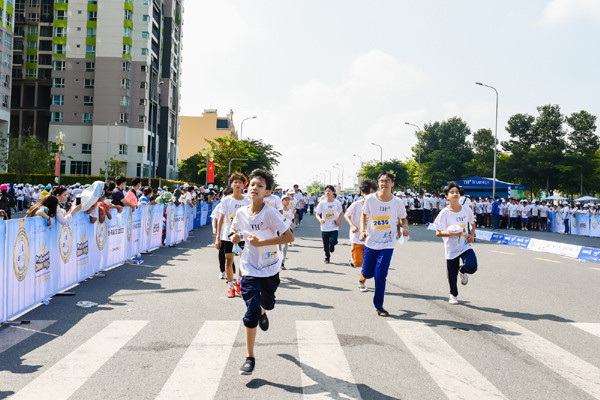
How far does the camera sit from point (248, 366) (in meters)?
4.80

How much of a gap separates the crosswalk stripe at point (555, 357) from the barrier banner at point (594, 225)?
85.4 feet

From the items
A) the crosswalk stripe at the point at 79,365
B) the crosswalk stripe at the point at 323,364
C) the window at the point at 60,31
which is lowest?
the crosswalk stripe at the point at 79,365

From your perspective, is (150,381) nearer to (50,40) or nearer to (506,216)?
(506,216)

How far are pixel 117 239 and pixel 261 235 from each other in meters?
7.58

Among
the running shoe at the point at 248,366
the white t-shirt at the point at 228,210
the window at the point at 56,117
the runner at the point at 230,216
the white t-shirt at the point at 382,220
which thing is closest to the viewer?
the running shoe at the point at 248,366

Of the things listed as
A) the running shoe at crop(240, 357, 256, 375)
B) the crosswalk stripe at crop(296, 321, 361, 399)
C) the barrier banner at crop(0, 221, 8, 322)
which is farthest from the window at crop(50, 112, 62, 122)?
the running shoe at crop(240, 357, 256, 375)

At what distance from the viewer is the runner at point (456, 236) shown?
8398 mm

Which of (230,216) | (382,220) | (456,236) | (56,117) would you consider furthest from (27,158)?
(456,236)

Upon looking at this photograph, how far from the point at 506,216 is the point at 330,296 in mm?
28113

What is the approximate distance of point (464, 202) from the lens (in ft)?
28.9

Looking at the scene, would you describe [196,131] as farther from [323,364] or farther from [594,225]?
[323,364]


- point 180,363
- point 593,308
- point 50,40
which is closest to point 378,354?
point 180,363

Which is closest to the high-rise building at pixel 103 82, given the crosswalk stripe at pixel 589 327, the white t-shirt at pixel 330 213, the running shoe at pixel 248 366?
the white t-shirt at pixel 330 213

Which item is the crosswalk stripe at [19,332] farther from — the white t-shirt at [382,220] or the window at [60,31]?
the window at [60,31]
